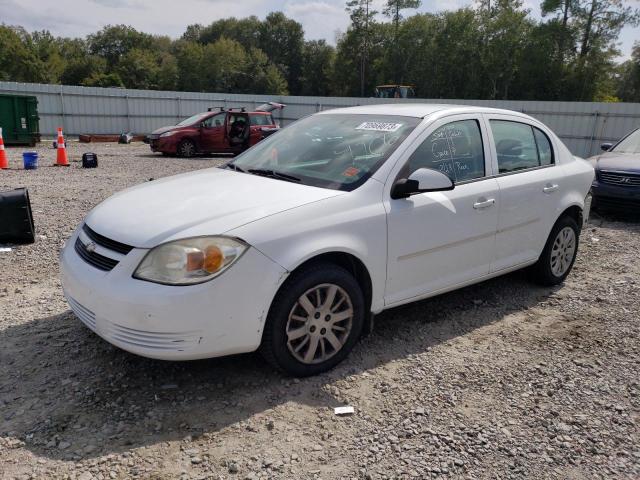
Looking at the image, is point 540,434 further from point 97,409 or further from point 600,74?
point 600,74

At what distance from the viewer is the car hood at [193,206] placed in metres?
2.95

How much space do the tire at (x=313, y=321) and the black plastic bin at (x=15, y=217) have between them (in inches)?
156

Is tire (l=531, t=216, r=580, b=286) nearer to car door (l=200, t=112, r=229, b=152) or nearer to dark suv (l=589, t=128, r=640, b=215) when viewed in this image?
dark suv (l=589, t=128, r=640, b=215)

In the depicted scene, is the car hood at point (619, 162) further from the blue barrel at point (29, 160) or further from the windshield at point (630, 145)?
the blue barrel at point (29, 160)

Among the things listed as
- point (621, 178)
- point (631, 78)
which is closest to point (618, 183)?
point (621, 178)

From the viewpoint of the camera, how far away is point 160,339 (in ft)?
9.25

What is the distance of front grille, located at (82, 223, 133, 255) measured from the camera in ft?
9.76

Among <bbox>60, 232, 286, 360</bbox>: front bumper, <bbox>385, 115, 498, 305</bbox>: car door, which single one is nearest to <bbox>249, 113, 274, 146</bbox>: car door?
<bbox>385, 115, 498, 305</bbox>: car door

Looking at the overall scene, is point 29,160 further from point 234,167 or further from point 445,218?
point 445,218

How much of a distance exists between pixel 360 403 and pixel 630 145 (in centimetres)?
871

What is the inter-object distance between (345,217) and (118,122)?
75.7ft

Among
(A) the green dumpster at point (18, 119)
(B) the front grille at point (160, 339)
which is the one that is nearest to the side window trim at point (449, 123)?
(B) the front grille at point (160, 339)

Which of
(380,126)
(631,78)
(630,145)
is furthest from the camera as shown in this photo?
(631,78)

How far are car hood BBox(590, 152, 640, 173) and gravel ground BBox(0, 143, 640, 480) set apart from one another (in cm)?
471
